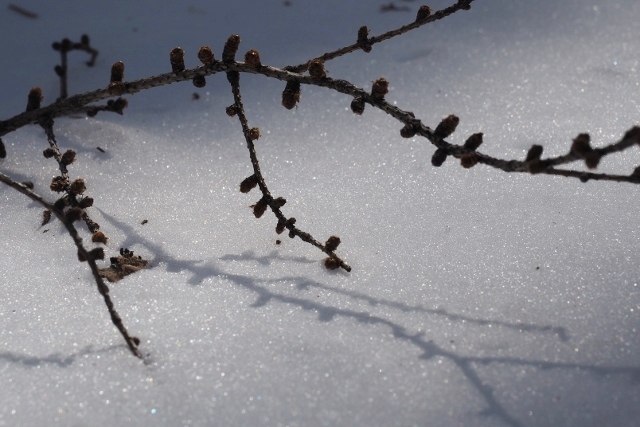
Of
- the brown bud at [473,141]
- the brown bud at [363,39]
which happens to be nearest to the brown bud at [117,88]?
the brown bud at [363,39]

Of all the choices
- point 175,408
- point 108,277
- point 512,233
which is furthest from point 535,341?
point 108,277

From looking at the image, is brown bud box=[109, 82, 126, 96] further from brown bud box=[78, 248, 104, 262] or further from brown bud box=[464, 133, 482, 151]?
brown bud box=[464, 133, 482, 151]

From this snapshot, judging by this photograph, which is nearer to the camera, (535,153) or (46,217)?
(535,153)

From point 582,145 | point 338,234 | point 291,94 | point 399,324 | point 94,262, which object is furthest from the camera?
point 338,234

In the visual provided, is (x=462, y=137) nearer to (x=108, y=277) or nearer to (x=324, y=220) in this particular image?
(x=324, y=220)

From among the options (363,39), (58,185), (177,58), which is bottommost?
(58,185)

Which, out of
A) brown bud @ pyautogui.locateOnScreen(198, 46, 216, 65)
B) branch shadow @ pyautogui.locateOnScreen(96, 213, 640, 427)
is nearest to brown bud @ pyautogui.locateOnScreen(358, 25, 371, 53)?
brown bud @ pyautogui.locateOnScreen(198, 46, 216, 65)

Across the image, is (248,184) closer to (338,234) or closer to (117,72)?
(338,234)

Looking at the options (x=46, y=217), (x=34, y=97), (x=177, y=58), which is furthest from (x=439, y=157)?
(x=46, y=217)
